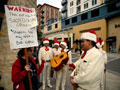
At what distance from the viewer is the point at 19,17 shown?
6.08ft

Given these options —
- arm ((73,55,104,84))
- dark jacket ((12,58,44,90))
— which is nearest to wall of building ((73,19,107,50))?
arm ((73,55,104,84))

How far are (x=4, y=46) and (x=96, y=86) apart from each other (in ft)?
10.1

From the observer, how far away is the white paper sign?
5.70 feet

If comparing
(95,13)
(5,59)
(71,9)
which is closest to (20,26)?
(5,59)

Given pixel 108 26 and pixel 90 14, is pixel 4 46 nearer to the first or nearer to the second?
pixel 108 26

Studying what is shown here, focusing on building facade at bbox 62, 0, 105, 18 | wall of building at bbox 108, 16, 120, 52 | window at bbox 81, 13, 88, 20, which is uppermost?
building facade at bbox 62, 0, 105, 18

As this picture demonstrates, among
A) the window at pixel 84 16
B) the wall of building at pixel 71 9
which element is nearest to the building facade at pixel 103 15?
the window at pixel 84 16

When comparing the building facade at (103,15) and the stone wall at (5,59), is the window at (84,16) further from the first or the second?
the stone wall at (5,59)

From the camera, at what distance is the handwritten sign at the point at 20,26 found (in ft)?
5.69

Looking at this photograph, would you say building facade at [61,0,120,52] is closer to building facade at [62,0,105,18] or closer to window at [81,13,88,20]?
window at [81,13,88,20]

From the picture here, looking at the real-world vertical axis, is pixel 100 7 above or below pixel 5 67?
above

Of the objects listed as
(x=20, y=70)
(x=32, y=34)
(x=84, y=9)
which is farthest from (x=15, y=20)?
(x=84, y=9)

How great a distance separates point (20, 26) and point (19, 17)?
0.57 feet

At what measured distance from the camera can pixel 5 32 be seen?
3342 mm
